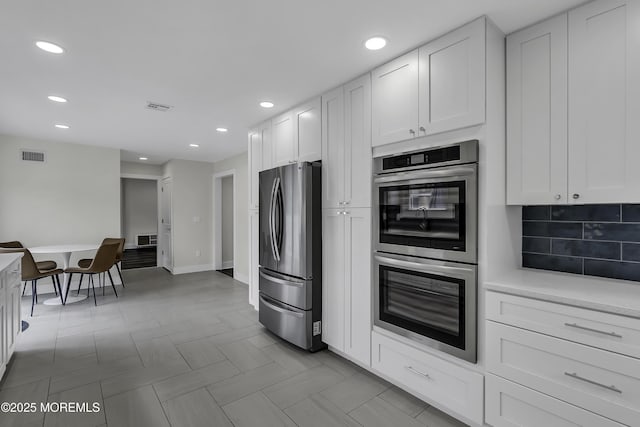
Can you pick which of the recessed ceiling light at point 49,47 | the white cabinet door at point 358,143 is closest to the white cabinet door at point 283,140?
the white cabinet door at point 358,143

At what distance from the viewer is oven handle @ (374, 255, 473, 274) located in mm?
1831

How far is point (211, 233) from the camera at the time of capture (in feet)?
22.6

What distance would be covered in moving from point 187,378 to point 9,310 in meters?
1.55

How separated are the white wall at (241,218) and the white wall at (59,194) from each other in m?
2.08

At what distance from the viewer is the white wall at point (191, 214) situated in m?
6.44

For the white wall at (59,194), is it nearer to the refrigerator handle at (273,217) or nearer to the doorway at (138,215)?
the refrigerator handle at (273,217)

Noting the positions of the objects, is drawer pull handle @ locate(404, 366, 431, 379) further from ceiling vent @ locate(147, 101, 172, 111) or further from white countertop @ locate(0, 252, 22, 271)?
ceiling vent @ locate(147, 101, 172, 111)

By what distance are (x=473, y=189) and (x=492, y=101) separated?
21.2 inches

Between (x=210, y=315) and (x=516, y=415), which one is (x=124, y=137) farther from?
(x=516, y=415)

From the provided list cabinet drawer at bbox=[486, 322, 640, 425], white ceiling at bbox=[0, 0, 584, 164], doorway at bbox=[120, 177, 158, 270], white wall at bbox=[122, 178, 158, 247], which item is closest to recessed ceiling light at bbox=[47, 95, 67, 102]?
white ceiling at bbox=[0, 0, 584, 164]

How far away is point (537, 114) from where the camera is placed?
181 centimetres

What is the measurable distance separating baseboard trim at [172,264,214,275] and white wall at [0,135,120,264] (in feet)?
4.59

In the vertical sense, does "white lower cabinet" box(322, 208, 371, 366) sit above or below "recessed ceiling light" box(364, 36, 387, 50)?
below

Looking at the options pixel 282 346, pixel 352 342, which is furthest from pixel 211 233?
pixel 352 342
